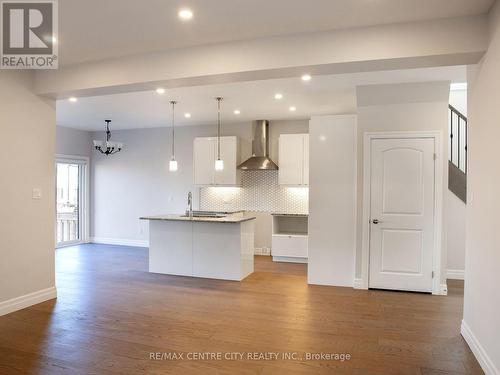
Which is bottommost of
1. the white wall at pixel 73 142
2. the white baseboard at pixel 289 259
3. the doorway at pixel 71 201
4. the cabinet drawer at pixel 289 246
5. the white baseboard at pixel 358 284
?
the white baseboard at pixel 289 259

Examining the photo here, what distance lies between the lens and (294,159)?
21.6ft

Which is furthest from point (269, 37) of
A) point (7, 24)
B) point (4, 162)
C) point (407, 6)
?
point (4, 162)

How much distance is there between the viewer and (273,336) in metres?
3.16

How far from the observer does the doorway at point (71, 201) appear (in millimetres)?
8062

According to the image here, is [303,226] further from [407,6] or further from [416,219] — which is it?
[407,6]

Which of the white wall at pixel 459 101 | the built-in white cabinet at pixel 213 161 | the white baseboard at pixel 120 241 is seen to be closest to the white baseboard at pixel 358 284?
the built-in white cabinet at pixel 213 161

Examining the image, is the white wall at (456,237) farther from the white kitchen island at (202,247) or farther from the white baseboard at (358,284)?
the white kitchen island at (202,247)

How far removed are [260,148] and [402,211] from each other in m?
3.20

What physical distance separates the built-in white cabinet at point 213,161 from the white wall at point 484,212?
4.49m

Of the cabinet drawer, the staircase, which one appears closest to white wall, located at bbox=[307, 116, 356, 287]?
the cabinet drawer

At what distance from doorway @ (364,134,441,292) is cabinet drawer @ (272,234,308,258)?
1.84 meters

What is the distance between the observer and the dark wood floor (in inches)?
104

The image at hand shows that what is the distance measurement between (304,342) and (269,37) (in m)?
2.75

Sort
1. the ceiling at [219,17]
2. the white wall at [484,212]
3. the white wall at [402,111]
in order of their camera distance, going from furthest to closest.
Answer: the white wall at [402,111] < the ceiling at [219,17] < the white wall at [484,212]
